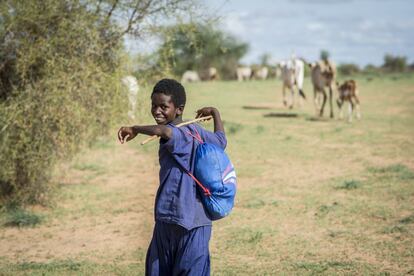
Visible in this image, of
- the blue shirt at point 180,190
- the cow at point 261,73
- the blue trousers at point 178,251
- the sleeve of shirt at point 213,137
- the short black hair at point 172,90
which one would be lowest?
the blue trousers at point 178,251

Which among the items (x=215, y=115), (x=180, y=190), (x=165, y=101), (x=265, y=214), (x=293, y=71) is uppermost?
(x=293, y=71)

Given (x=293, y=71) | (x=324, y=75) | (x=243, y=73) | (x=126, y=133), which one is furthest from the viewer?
(x=243, y=73)

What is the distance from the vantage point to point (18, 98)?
7836 millimetres

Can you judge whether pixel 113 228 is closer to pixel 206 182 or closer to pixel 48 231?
pixel 48 231

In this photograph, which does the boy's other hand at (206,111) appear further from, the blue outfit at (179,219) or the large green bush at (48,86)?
the large green bush at (48,86)

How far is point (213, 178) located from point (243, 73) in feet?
160

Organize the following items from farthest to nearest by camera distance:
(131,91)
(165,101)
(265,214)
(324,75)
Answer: (324,75), (131,91), (265,214), (165,101)

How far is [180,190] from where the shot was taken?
3.52 m

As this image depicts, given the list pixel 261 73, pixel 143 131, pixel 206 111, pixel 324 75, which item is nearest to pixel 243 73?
pixel 261 73

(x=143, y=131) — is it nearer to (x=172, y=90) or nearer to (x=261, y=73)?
(x=172, y=90)

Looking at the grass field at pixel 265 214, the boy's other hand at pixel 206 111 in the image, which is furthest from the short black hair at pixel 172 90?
the grass field at pixel 265 214

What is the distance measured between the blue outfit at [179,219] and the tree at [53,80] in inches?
174

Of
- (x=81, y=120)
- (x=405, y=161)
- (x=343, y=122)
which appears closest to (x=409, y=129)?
(x=343, y=122)

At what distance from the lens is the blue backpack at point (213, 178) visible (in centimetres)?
347
